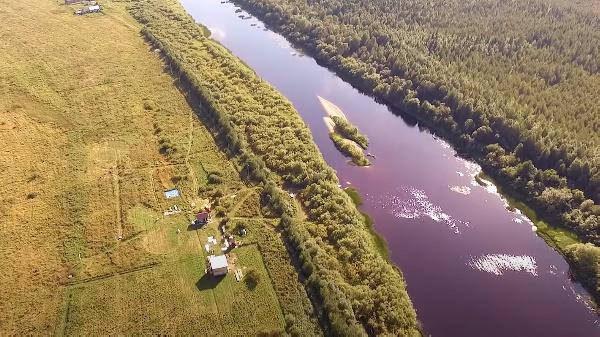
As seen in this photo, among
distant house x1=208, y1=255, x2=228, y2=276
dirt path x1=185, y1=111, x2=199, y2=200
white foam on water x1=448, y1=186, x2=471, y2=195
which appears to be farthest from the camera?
white foam on water x1=448, y1=186, x2=471, y2=195

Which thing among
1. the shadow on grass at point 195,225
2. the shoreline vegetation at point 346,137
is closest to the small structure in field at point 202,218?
the shadow on grass at point 195,225

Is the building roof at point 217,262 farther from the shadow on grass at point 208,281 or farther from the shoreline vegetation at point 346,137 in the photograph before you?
the shoreline vegetation at point 346,137

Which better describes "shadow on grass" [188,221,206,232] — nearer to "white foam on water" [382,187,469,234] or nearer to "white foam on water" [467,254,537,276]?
"white foam on water" [382,187,469,234]

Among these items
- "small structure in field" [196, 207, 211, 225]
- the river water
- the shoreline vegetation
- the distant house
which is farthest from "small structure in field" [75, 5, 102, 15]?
the distant house

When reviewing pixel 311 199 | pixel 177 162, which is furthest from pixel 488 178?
pixel 177 162

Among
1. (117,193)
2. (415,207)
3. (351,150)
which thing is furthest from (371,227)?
(117,193)

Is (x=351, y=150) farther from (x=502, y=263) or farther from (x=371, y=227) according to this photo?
(x=502, y=263)
